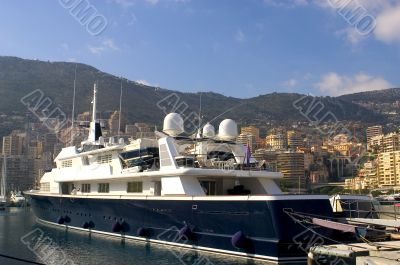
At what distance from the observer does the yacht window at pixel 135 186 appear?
21.3m

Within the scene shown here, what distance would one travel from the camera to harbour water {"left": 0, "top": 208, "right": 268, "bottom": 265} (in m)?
16.8

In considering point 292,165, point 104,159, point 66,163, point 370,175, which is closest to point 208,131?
point 104,159

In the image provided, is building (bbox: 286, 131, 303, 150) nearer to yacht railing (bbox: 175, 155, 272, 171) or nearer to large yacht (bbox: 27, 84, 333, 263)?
large yacht (bbox: 27, 84, 333, 263)

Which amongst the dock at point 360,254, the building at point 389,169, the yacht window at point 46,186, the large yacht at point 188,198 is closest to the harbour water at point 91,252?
the large yacht at point 188,198

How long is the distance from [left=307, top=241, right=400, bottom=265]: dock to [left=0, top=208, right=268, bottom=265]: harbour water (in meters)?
3.75

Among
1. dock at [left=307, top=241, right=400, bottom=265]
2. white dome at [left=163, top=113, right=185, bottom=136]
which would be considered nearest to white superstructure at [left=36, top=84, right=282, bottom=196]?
white dome at [left=163, top=113, right=185, bottom=136]

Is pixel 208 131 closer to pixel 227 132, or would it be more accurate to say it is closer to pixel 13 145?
pixel 227 132

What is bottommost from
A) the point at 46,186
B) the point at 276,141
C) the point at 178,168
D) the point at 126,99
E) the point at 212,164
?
the point at 46,186

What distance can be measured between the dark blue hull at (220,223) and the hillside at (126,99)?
74.8 metres

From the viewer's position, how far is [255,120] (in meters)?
148

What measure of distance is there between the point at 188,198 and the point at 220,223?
68.7 inches

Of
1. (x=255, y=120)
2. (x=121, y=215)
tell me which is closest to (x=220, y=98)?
(x=255, y=120)

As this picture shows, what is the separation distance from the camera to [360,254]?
36.4 feet

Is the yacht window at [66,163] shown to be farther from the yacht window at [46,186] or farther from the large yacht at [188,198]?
the yacht window at [46,186]
